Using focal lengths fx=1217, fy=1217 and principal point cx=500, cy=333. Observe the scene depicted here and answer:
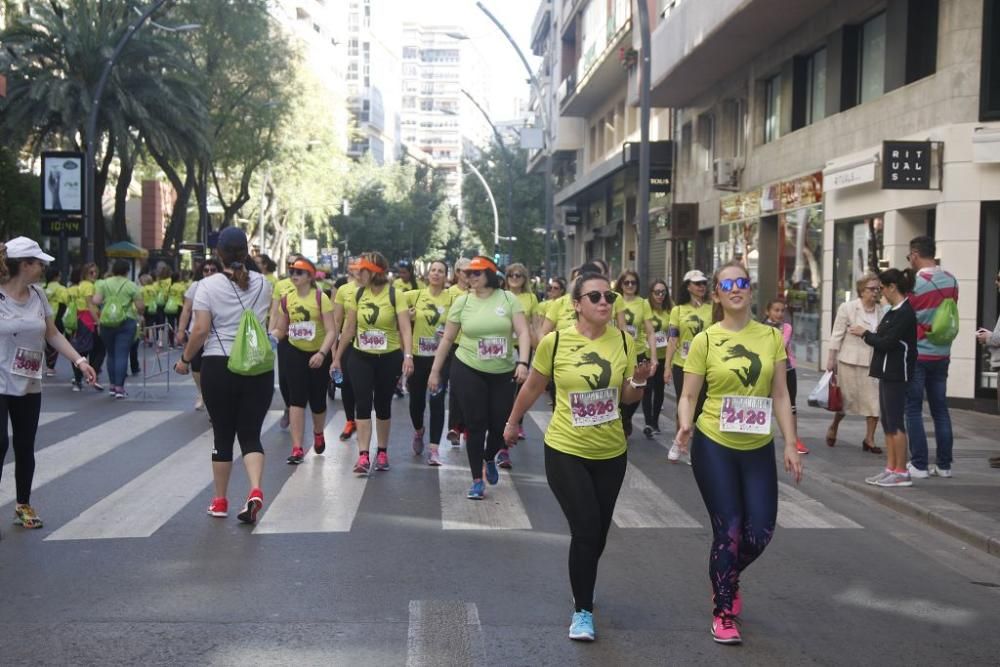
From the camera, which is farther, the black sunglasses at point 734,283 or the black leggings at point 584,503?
the black sunglasses at point 734,283

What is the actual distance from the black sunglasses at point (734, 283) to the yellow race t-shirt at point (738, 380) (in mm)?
191

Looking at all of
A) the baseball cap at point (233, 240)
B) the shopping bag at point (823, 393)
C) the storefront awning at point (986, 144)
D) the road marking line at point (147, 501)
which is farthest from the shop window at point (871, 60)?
the baseball cap at point (233, 240)

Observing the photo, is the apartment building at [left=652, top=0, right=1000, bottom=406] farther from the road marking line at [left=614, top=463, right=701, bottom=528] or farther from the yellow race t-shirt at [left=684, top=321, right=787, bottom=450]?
the yellow race t-shirt at [left=684, top=321, right=787, bottom=450]

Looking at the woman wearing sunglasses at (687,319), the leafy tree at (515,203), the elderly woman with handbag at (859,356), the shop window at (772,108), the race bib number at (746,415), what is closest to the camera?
the race bib number at (746,415)

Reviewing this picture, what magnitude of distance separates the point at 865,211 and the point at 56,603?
49.6 ft

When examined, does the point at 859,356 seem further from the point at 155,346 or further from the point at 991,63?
the point at 155,346

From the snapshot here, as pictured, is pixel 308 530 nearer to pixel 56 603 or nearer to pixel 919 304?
pixel 56 603

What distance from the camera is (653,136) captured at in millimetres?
36188

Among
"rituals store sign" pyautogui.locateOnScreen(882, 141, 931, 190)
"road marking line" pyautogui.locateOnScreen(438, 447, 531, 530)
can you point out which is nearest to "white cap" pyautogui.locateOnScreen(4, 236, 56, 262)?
"road marking line" pyautogui.locateOnScreen(438, 447, 531, 530)

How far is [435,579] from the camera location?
6.46m

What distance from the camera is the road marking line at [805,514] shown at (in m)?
8.38

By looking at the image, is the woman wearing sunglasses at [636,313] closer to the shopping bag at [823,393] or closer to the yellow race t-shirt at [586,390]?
the shopping bag at [823,393]

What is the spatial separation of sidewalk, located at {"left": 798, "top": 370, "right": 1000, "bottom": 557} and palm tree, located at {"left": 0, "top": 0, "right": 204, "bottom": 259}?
82.1 feet

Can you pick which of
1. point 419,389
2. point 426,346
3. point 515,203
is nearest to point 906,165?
point 426,346
